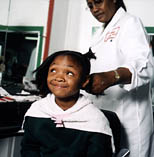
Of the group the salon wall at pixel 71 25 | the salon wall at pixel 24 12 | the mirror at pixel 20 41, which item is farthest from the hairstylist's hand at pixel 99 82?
the salon wall at pixel 71 25

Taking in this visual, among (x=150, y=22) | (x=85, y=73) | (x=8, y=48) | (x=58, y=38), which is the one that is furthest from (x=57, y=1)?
(x=85, y=73)

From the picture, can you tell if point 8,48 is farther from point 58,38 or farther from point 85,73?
point 85,73

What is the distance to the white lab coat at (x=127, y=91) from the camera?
1.29 metres

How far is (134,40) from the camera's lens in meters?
1.25

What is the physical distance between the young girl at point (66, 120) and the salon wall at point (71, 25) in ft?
7.02

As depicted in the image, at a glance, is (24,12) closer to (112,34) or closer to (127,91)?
(112,34)

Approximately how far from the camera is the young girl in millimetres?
1078

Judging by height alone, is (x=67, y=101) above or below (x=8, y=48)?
below

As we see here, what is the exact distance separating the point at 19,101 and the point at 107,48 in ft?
2.17

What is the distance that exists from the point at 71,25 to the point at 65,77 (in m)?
2.52

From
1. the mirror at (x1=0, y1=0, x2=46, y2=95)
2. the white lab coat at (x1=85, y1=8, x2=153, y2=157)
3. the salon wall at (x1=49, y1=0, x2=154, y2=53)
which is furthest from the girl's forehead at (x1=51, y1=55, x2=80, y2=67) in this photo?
the salon wall at (x1=49, y1=0, x2=154, y2=53)

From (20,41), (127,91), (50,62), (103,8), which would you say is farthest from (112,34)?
(20,41)

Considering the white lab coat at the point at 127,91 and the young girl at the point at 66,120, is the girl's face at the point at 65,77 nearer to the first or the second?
the young girl at the point at 66,120

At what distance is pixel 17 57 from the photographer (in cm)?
281
